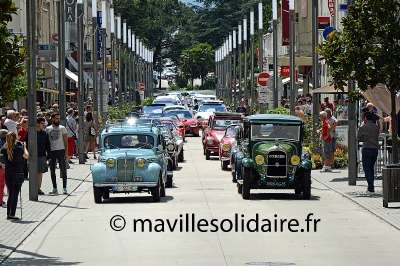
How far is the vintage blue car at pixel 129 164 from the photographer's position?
22.4 meters

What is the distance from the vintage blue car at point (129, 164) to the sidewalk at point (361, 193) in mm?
4306

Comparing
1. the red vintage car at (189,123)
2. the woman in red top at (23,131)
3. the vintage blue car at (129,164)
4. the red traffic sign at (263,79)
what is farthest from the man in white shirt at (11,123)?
the red vintage car at (189,123)

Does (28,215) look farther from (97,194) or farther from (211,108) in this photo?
(211,108)

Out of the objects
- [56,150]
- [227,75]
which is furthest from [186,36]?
[56,150]

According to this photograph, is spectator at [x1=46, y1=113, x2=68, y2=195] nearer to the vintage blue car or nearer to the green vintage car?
the vintage blue car

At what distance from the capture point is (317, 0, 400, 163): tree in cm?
2344

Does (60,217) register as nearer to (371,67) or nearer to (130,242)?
(130,242)

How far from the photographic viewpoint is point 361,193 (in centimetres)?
2414

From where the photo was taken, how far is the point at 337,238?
16.2 m

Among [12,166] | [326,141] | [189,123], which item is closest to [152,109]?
[189,123]

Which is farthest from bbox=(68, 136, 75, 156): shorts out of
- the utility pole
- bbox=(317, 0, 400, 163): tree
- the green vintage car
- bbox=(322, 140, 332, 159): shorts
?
bbox=(317, 0, 400, 163): tree

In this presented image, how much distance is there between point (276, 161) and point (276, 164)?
0.07 metres

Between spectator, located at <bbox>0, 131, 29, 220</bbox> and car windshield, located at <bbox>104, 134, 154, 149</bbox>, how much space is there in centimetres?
477

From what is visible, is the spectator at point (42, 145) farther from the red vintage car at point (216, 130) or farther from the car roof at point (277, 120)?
the red vintage car at point (216, 130)
